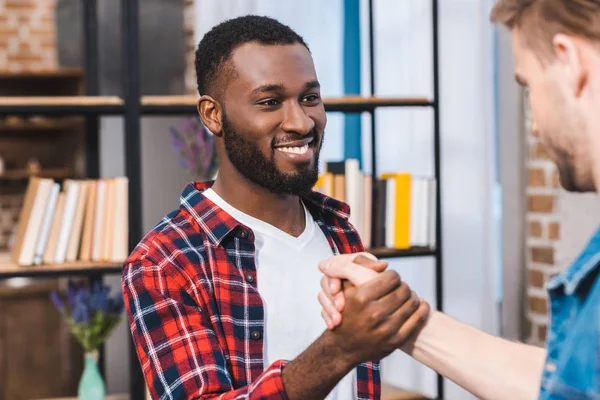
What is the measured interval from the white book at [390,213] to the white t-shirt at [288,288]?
1315mm

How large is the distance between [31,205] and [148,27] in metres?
1.51

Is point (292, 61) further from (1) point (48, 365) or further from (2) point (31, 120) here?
(2) point (31, 120)

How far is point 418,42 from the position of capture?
2965mm

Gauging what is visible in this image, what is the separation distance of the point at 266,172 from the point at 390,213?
1421 mm

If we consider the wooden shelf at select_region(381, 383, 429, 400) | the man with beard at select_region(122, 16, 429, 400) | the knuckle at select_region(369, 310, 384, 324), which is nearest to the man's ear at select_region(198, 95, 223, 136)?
the man with beard at select_region(122, 16, 429, 400)

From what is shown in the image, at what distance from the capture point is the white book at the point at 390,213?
2807mm

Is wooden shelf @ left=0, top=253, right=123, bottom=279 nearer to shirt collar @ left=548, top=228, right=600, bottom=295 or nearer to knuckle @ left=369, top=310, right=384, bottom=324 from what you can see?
knuckle @ left=369, top=310, right=384, bottom=324

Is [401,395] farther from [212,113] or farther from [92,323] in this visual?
[212,113]

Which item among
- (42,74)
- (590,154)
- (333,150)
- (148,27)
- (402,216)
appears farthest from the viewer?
(42,74)

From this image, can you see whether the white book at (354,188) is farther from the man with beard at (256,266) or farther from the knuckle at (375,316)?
the knuckle at (375,316)

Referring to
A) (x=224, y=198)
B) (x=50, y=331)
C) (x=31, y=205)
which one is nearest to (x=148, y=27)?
(x=31, y=205)

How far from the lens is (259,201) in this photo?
1.48 meters

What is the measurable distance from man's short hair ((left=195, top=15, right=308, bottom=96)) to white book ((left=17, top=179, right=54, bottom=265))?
42.1 inches

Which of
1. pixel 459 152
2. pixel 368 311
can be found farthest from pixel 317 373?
pixel 459 152
